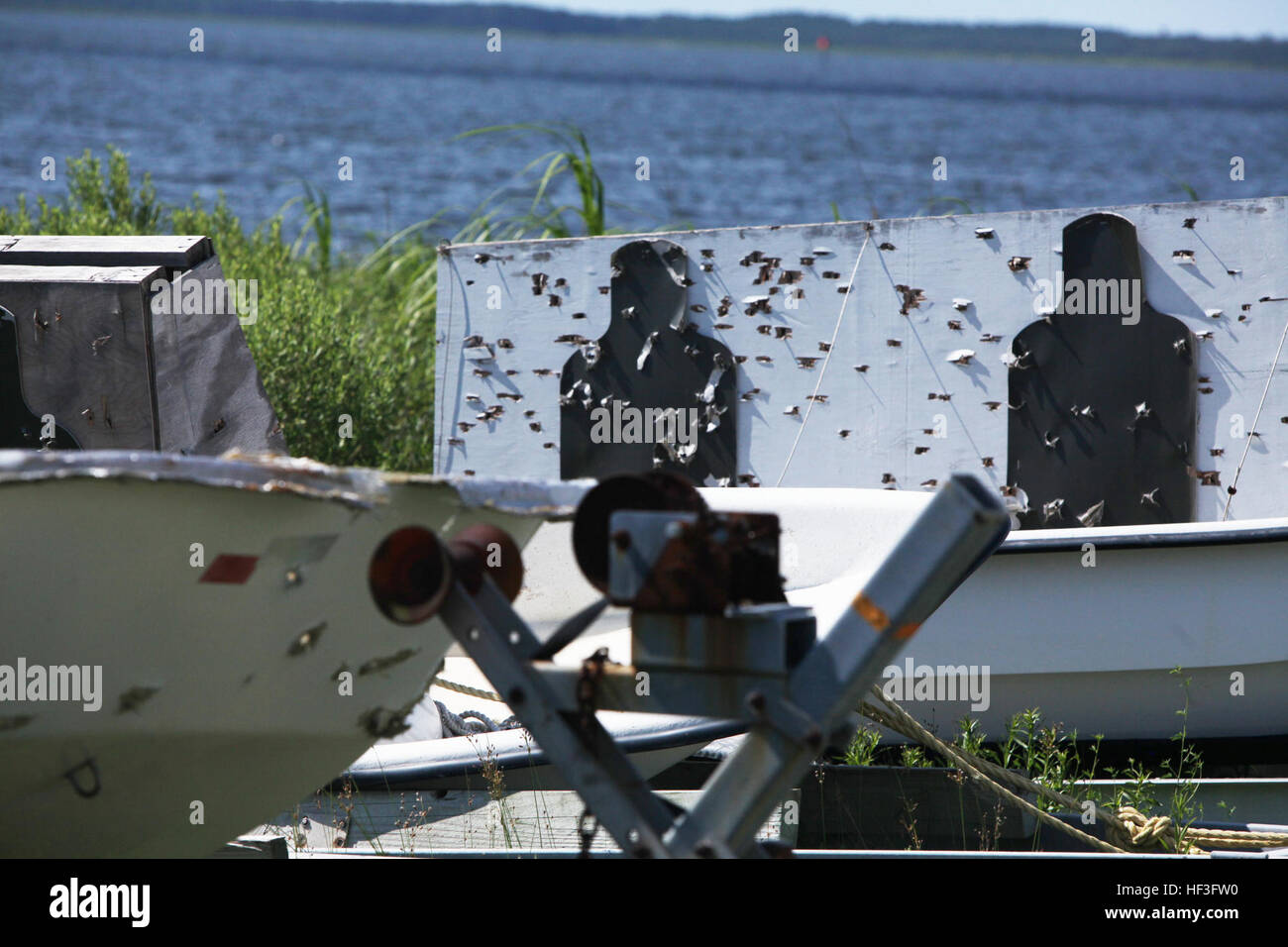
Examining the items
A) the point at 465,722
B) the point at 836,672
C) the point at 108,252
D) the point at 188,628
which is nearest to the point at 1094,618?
the point at 465,722

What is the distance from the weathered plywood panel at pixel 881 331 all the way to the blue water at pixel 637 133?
306cm

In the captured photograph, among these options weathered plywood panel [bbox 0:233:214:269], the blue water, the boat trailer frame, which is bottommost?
the boat trailer frame

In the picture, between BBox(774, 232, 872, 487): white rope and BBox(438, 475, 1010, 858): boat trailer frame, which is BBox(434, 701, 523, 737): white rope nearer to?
BBox(774, 232, 872, 487): white rope

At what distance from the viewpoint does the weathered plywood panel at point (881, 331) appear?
5.99 m

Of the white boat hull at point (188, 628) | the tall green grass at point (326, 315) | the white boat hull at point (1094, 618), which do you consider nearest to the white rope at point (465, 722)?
the white boat hull at point (1094, 618)

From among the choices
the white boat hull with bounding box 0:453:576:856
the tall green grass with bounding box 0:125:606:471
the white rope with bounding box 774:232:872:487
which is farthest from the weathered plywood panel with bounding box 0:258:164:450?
the white rope with bounding box 774:232:872:487

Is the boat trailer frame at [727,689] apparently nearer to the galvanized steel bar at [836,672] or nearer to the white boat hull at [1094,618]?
the galvanized steel bar at [836,672]

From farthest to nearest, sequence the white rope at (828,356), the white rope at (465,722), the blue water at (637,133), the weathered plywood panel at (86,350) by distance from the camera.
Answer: the blue water at (637,133)
the white rope at (828,356)
the white rope at (465,722)
the weathered plywood panel at (86,350)

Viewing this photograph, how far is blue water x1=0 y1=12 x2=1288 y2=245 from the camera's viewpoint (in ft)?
85.4

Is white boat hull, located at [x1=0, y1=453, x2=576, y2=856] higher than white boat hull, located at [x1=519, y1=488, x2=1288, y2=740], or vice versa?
white boat hull, located at [x1=0, y1=453, x2=576, y2=856]

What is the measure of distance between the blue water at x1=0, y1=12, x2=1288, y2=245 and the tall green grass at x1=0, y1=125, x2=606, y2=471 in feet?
5.42
